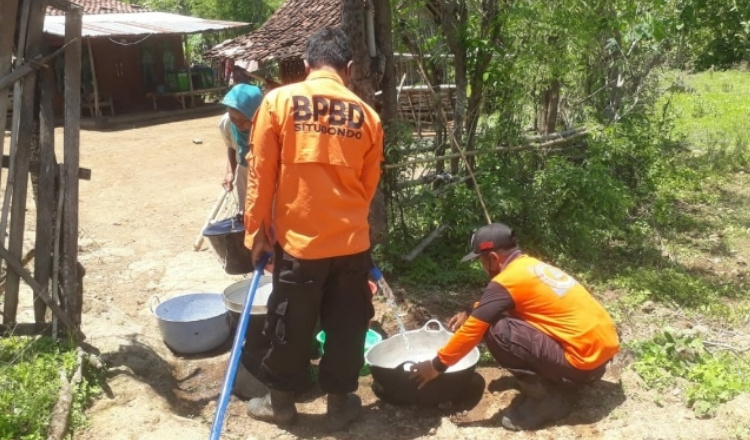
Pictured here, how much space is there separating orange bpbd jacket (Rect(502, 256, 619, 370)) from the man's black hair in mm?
1323

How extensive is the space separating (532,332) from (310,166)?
1413 millimetres

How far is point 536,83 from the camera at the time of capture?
6.63 meters

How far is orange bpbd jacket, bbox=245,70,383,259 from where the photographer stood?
128 inches

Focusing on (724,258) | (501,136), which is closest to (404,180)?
(501,136)

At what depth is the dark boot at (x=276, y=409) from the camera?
3650 mm

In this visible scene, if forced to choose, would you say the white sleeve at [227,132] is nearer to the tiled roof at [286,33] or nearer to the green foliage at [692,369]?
the green foliage at [692,369]

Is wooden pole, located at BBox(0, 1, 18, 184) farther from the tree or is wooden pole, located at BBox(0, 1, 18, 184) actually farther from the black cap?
the black cap

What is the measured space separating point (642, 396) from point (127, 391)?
2778 millimetres

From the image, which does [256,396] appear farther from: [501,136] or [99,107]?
[99,107]

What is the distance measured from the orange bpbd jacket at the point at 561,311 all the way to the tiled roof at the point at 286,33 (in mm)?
10929

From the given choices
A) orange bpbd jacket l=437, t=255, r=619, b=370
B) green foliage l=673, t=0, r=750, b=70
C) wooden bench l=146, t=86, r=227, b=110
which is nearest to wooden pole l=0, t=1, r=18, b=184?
orange bpbd jacket l=437, t=255, r=619, b=370

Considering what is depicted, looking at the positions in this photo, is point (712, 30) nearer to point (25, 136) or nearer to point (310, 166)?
point (310, 166)

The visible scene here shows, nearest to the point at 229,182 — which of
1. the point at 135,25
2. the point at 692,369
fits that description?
the point at 692,369

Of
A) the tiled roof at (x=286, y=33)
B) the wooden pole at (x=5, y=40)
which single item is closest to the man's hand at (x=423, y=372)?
the wooden pole at (x=5, y=40)
